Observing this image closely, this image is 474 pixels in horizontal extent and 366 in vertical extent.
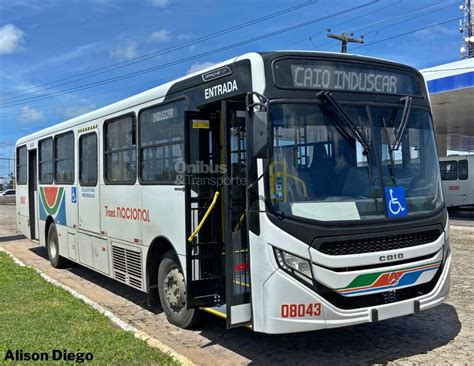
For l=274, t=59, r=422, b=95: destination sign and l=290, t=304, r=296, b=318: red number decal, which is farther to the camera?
l=274, t=59, r=422, b=95: destination sign

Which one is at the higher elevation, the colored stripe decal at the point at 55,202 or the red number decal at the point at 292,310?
the colored stripe decal at the point at 55,202

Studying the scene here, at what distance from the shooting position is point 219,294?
231 inches

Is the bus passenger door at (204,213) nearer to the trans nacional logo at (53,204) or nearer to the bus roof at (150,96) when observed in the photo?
the bus roof at (150,96)

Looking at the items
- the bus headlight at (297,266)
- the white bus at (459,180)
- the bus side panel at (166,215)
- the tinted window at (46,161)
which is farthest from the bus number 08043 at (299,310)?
the white bus at (459,180)

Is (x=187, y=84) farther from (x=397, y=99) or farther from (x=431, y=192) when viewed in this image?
(x=431, y=192)

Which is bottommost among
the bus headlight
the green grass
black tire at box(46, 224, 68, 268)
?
the green grass

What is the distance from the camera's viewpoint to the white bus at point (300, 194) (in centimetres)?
470

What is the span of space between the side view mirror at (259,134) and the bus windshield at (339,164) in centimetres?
24

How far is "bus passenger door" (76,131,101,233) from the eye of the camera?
867 centimetres

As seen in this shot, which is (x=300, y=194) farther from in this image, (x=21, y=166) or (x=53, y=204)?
(x=21, y=166)

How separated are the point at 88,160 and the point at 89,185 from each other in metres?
0.44

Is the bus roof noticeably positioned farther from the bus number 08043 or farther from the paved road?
the paved road

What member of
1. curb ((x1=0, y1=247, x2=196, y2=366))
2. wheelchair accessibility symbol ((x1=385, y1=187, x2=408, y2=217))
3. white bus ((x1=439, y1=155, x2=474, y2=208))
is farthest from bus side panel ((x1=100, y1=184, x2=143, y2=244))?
white bus ((x1=439, y1=155, x2=474, y2=208))

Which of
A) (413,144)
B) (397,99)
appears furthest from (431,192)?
(397,99)
